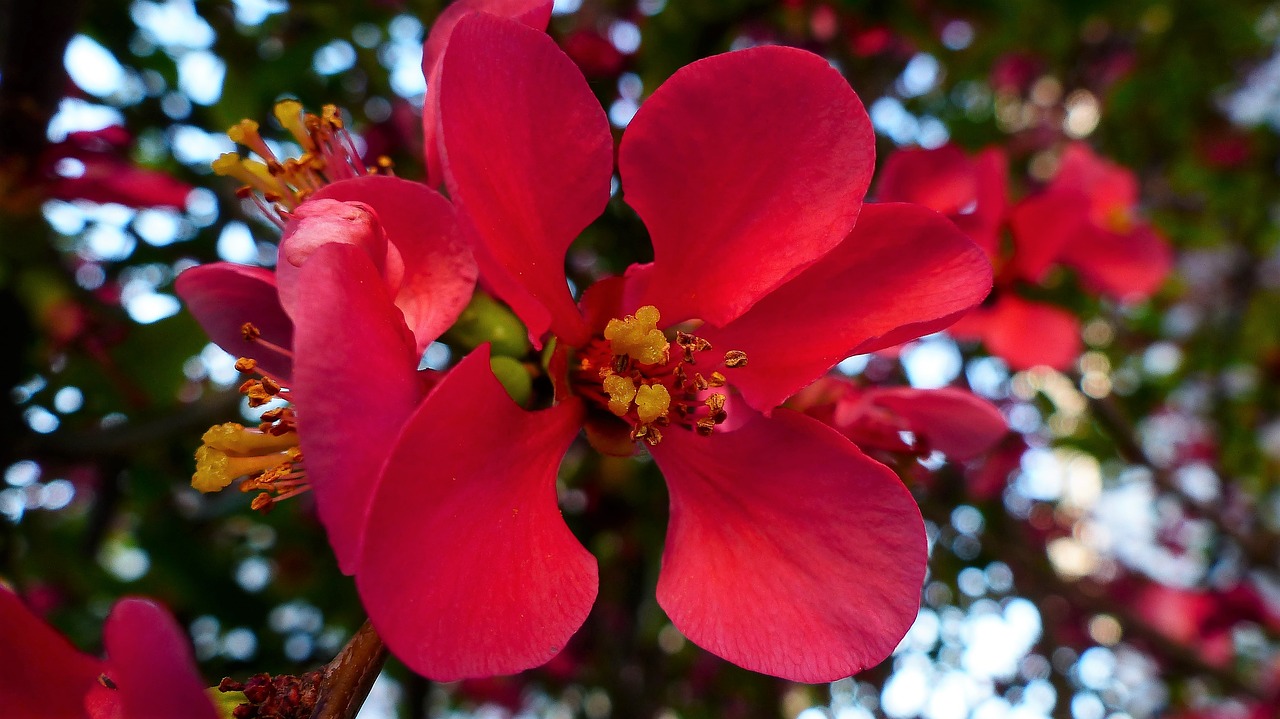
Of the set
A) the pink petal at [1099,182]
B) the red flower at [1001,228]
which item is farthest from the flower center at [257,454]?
the pink petal at [1099,182]

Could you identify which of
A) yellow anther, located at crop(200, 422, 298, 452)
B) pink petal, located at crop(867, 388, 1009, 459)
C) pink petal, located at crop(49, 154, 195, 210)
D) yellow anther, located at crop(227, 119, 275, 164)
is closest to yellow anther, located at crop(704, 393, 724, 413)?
pink petal, located at crop(867, 388, 1009, 459)

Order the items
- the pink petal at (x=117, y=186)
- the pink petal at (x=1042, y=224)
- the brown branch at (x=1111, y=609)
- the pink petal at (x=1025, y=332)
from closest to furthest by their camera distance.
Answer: the pink petal at (x=117, y=186) → the pink petal at (x=1042, y=224) → the pink petal at (x=1025, y=332) → the brown branch at (x=1111, y=609)

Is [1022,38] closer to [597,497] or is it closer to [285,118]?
[597,497]

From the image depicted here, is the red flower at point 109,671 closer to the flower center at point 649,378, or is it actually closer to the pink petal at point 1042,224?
the flower center at point 649,378

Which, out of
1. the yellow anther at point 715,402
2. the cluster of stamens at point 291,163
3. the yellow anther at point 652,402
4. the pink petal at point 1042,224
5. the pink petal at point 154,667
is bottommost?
Result: the pink petal at point 1042,224

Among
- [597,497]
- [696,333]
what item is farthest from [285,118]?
[597,497]

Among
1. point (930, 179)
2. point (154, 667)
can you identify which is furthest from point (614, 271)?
point (154, 667)

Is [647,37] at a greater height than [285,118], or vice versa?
[285,118]

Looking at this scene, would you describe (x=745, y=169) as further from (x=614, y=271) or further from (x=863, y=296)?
(x=614, y=271)
